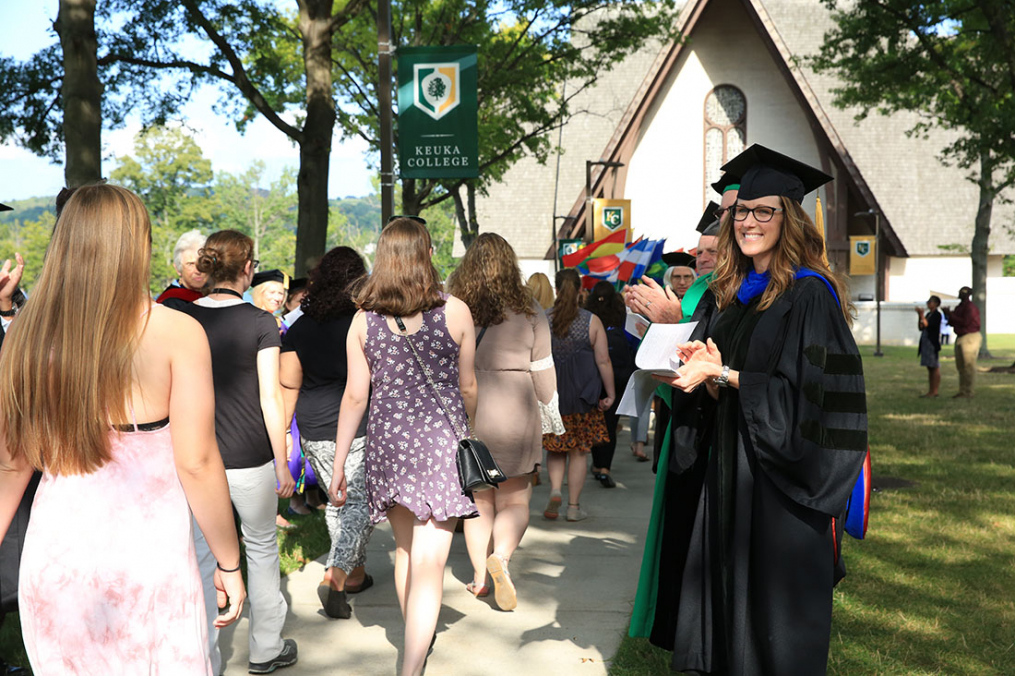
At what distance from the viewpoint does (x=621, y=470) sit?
10.6 metres

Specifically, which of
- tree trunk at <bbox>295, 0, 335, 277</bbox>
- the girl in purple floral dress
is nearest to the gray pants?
the girl in purple floral dress

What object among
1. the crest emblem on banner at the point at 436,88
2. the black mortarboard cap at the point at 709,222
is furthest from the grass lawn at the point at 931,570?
the crest emblem on banner at the point at 436,88

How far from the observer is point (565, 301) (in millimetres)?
8375

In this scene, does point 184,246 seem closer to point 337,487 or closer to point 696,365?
point 337,487

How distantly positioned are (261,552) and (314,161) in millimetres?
8573

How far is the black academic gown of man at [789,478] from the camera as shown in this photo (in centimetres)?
341

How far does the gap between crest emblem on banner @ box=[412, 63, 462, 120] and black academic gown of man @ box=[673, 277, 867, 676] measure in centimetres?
806

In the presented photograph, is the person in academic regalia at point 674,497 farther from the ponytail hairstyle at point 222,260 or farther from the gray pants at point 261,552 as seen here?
the ponytail hairstyle at point 222,260

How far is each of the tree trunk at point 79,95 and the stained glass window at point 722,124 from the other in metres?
29.7

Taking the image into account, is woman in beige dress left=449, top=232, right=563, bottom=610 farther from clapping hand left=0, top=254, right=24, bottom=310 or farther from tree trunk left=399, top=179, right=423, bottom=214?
tree trunk left=399, top=179, right=423, bottom=214

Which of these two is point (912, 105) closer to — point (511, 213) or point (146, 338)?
point (511, 213)

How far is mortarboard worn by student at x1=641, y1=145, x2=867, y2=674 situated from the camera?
11.2 feet

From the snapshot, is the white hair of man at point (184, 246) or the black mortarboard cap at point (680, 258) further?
the black mortarboard cap at point (680, 258)

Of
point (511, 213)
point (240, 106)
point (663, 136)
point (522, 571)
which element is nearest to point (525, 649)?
point (522, 571)
